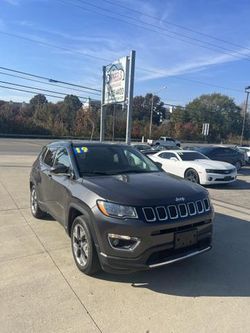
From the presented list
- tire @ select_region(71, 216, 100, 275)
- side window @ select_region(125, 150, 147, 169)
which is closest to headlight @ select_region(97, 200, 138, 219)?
tire @ select_region(71, 216, 100, 275)

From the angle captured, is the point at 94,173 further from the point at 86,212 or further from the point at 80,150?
the point at 86,212

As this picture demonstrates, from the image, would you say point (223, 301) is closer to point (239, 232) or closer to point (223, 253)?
point (223, 253)

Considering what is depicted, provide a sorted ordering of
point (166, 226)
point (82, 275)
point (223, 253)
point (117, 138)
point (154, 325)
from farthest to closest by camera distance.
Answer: point (117, 138)
point (223, 253)
point (82, 275)
point (166, 226)
point (154, 325)

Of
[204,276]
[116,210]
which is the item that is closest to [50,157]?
[116,210]

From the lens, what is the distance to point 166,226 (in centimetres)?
353

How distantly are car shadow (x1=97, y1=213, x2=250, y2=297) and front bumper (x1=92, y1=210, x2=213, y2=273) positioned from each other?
1.18 ft

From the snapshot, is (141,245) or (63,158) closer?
(141,245)

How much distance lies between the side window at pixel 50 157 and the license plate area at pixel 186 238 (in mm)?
2822

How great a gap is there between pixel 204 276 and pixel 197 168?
8087mm

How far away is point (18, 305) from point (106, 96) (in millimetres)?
15703

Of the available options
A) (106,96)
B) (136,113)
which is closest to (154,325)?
(106,96)

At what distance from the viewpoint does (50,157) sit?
5812mm

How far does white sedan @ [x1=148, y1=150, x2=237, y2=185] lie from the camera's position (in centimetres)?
1148

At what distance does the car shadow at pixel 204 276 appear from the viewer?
12.1ft
